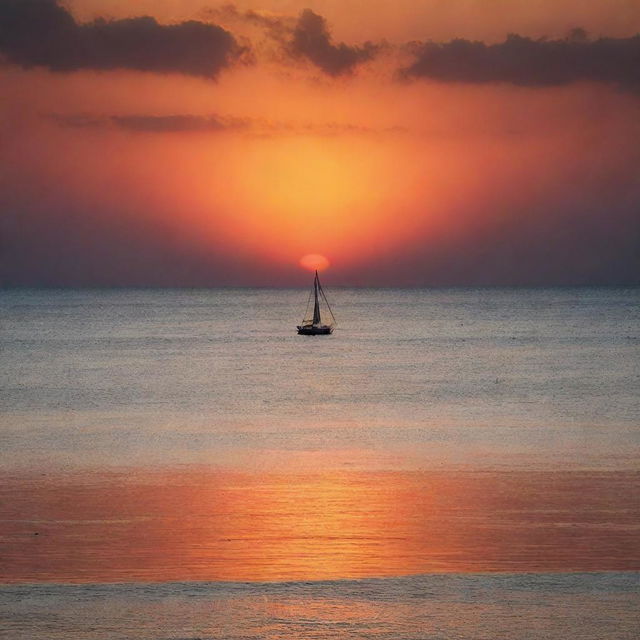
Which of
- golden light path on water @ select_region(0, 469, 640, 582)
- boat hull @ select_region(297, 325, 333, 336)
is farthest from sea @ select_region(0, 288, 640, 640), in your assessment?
boat hull @ select_region(297, 325, 333, 336)

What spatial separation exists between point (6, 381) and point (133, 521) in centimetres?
4171

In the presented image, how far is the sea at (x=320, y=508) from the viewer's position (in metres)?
9.55

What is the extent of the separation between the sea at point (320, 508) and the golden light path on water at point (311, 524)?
6 cm

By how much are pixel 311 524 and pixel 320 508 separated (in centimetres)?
160

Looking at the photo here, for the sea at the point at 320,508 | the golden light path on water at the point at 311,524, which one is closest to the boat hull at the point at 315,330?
the sea at the point at 320,508

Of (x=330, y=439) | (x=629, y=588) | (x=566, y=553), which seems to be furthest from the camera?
(x=330, y=439)

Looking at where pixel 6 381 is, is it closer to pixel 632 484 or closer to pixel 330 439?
pixel 330 439

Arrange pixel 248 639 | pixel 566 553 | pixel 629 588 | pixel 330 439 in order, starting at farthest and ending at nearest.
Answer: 1. pixel 330 439
2. pixel 566 553
3. pixel 629 588
4. pixel 248 639

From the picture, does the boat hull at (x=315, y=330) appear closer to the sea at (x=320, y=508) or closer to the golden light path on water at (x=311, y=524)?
the sea at (x=320, y=508)

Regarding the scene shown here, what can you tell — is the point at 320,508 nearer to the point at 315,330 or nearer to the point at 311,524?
the point at 311,524

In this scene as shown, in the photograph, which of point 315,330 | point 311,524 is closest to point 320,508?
point 311,524

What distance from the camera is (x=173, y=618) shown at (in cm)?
939

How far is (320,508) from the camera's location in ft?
57.8

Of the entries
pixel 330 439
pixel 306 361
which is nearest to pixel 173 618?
pixel 330 439
